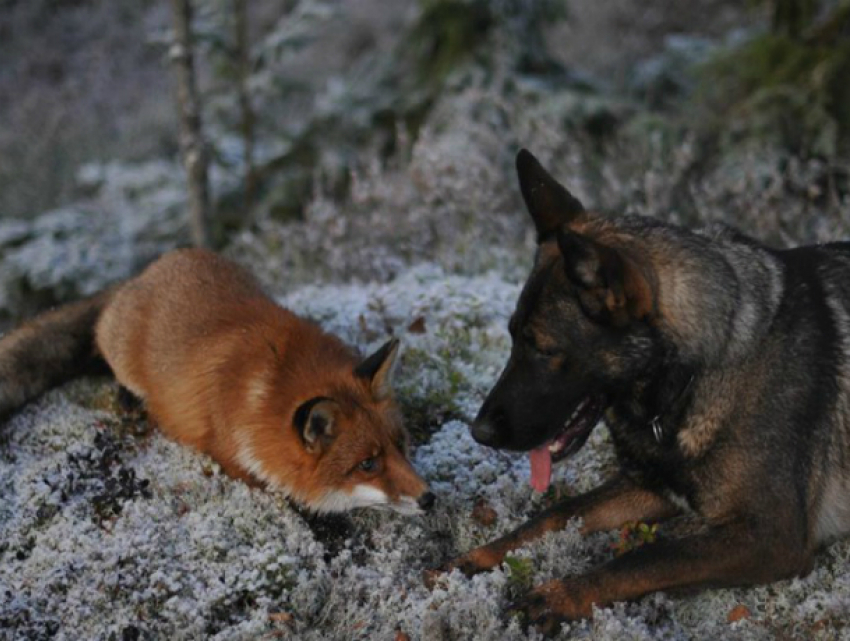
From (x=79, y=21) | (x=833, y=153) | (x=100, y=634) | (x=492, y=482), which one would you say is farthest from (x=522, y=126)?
(x=79, y=21)

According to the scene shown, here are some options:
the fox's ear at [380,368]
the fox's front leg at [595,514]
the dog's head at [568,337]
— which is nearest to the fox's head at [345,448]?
the fox's ear at [380,368]

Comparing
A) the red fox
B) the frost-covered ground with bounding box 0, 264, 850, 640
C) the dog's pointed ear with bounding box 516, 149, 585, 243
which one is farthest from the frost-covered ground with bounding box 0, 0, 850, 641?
the dog's pointed ear with bounding box 516, 149, 585, 243

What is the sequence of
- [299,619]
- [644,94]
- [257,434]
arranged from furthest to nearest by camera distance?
[644,94] < [257,434] < [299,619]

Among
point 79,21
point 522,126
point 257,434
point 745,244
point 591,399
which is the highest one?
point 745,244

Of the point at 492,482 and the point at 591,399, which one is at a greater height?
the point at 591,399

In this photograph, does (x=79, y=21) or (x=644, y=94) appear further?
(x=79, y=21)

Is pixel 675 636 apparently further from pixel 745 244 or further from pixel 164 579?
pixel 164 579

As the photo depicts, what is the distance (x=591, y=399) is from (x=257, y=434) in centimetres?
180

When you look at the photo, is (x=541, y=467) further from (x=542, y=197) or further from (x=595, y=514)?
(x=542, y=197)

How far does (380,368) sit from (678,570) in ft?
5.77

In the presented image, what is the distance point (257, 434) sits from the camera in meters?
4.56

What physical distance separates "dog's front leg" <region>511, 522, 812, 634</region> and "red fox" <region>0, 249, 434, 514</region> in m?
0.80

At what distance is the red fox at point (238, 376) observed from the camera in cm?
434

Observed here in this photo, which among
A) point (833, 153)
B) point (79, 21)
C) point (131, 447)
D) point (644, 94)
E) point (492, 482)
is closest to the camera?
point (492, 482)
